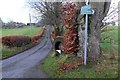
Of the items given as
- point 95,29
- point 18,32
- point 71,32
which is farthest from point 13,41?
point 18,32

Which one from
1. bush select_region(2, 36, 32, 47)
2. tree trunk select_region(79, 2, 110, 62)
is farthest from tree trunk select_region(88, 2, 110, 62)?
bush select_region(2, 36, 32, 47)

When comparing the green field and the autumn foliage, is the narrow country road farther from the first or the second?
the green field

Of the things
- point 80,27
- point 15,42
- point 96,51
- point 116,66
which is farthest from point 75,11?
point 15,42

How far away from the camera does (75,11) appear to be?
14555mm

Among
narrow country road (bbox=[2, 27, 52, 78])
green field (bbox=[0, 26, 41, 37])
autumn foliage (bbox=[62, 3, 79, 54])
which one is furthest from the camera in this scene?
green field (bbox=[0, 26, 41, 37])

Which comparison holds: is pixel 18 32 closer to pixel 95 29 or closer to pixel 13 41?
pixel 13 41

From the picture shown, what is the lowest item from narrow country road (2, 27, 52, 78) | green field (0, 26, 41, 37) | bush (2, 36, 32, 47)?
narrow country road (2, 27, 52, 78)

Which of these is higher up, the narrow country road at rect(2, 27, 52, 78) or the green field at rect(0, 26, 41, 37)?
the green field at rect(0, 26, 41, 37)

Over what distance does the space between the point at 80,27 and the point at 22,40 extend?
73.1 ft

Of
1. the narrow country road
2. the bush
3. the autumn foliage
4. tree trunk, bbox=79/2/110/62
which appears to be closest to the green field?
the bush

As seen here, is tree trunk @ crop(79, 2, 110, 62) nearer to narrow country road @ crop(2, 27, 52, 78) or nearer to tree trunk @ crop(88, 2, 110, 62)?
tree trunk @ crop(88, 2, 110, 62)

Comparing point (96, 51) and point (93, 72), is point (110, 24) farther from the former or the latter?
point (93, 72)

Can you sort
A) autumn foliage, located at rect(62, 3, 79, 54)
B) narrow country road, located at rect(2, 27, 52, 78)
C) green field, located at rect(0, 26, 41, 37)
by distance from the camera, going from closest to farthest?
narrow country road, located at rect(2, 27, 52, 78), autumn foliage, located at rect(62, 3, 79, 54), green field, located at rect(0, 26, 41, 37)

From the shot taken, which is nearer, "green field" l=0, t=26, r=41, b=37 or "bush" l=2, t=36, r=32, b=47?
"bush" l=2, t=36, r=32, b=47
